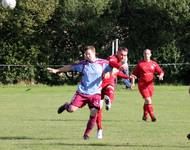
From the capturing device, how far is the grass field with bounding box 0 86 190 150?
11844 millimetres

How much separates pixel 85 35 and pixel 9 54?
202 inches

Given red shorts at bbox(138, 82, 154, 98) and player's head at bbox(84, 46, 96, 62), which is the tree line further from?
player's head at bbox(84, 46, 96, 62)

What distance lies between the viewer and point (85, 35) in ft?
136

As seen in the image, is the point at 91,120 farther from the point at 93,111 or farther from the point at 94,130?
the point at 94,130

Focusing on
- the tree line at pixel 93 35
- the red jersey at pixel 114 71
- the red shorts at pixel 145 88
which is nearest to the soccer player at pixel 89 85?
the red jersey at pixel 114 71

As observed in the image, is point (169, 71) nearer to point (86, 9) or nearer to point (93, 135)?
point (86, 9)

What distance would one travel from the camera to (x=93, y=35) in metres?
41.4

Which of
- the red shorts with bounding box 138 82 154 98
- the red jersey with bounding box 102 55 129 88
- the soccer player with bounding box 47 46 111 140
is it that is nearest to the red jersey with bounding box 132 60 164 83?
the red shorts with bounding box 138 82 154 98

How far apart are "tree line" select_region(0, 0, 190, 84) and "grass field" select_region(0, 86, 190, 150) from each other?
16635mm

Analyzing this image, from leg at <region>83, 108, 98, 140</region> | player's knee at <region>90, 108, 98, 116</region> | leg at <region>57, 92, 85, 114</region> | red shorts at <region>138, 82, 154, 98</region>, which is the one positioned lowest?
leg at <region>83, 108, 98, 140</region>

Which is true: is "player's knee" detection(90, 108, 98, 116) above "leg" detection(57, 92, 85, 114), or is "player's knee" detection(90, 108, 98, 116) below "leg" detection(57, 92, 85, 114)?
below

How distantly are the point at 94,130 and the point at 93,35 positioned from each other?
1039 inches

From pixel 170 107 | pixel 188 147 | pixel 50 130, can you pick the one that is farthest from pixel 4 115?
pixel 188 147

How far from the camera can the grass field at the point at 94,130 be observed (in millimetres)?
11844
